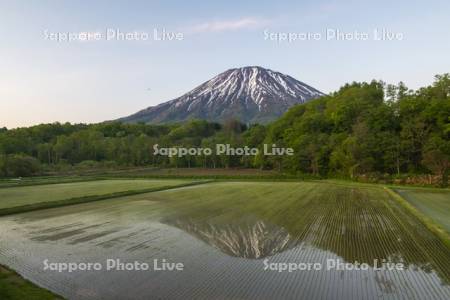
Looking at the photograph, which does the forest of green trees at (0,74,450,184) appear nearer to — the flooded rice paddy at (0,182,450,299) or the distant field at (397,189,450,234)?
the distant field at (397,189,450,234)

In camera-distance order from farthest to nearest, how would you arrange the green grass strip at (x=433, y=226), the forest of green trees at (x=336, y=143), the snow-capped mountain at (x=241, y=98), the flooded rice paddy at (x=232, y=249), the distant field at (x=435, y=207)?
the snow-capped mountain at (x=241, y=98) < the forest of green trees at (x=336, y=143) < the distant field at (x=435, y=207) < the green grass strip at (x=433, y=226) < the flooded rice paddy at (x=232, y=249)

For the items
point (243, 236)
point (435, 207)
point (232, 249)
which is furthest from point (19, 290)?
point (435, 207)

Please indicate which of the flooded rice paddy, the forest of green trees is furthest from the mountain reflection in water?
the forest of green trees

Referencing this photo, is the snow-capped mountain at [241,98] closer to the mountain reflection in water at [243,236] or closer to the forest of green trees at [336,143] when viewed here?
the forest of green trees at [336,143]

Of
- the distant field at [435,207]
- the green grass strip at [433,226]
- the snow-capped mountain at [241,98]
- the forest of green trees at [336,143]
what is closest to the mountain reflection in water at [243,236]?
the green grass strip at [433,226]

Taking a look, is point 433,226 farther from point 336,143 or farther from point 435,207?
point 336,143

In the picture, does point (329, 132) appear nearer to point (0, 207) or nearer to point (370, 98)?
point (370, 98)
